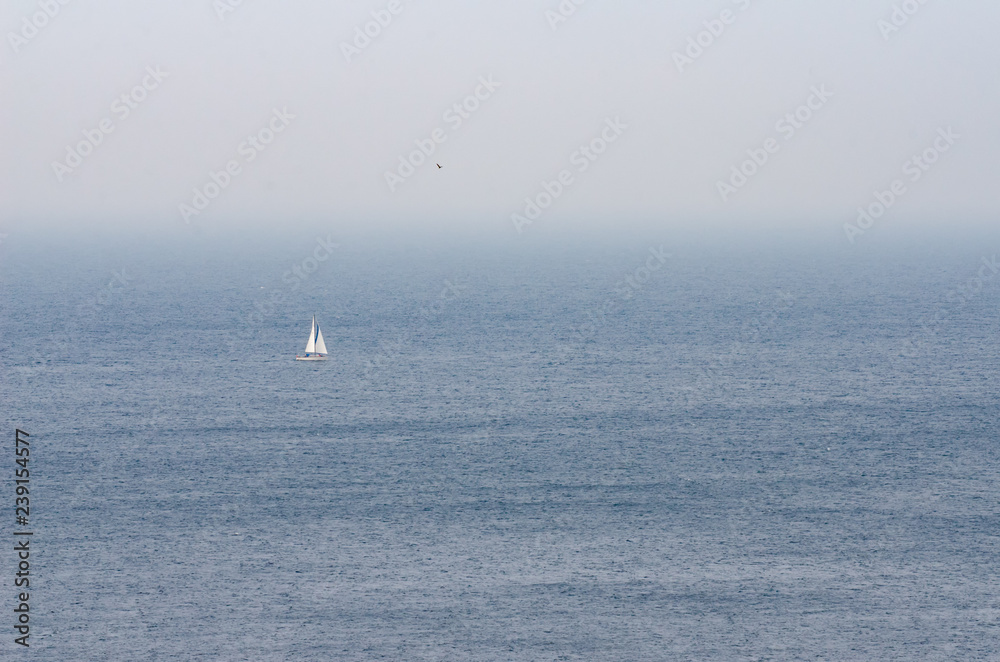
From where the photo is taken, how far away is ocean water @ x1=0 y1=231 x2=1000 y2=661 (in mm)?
52625

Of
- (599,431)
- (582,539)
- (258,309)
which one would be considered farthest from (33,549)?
(258,309)

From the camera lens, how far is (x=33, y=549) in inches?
2411

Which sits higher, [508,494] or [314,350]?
[314,350]

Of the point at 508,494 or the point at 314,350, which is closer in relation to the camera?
the point at 508,494

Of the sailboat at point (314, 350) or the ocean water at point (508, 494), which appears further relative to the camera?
the sailboat at point (314, 350)

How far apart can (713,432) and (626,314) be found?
209 feet

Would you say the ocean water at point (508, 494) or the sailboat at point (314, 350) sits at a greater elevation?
the sailboat at point (314, 350)

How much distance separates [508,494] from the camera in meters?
69.6

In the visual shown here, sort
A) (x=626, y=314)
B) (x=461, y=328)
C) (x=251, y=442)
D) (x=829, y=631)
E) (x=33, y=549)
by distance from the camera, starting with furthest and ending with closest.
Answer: (x=626, y=314)
(x=461, y=328)
(x=251, y=442)
(x=33, y=549)
(x=829, y=631)

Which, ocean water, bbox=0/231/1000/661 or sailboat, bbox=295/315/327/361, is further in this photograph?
sailboat, bbox=295/315/327/361

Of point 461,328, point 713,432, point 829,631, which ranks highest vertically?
point 461,328

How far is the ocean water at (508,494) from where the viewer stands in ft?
173

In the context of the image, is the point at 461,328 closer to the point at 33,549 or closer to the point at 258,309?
the point at 258,309

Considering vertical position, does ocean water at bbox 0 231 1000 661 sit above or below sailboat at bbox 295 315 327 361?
below
